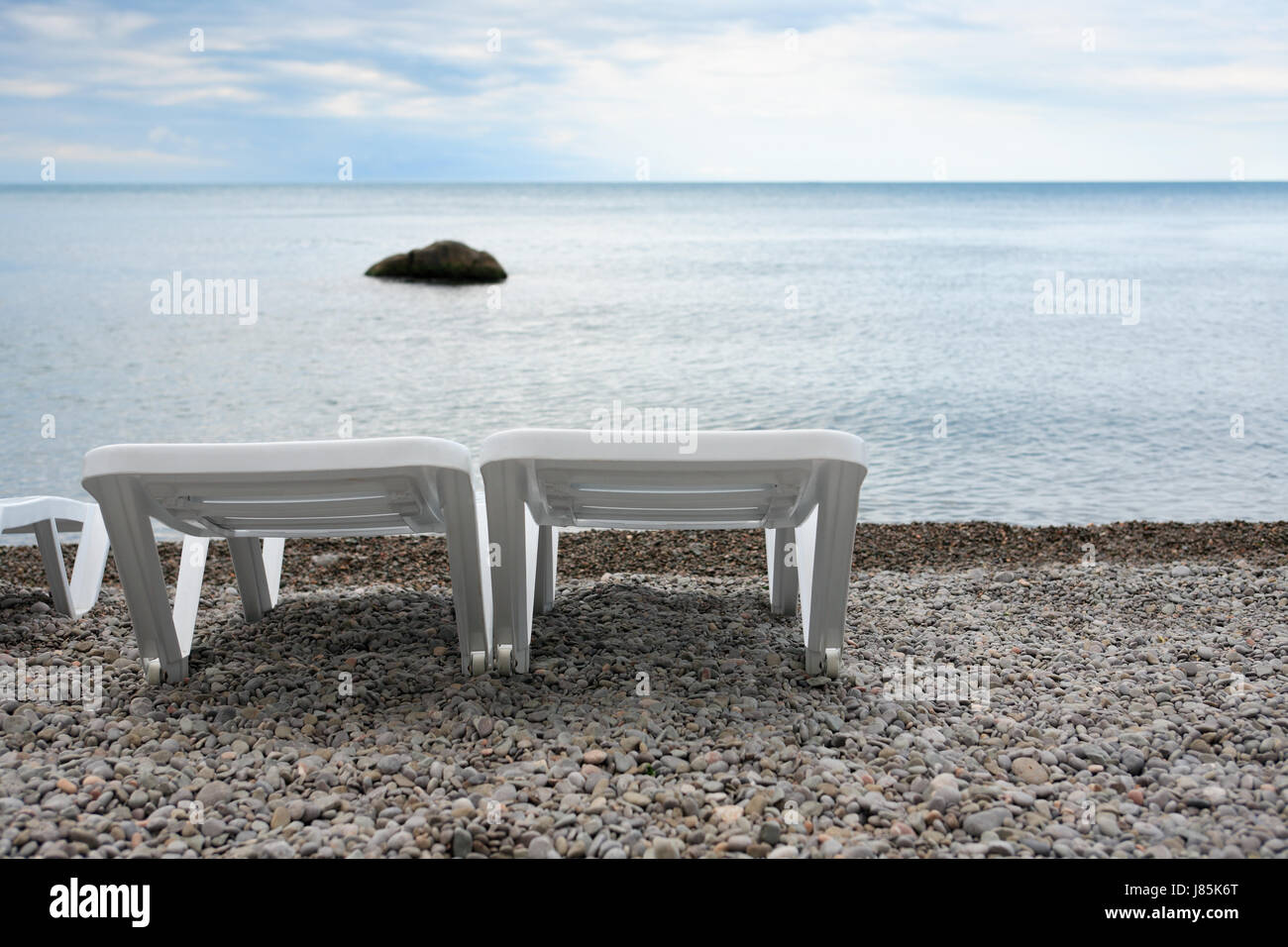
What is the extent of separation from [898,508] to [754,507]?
443cm

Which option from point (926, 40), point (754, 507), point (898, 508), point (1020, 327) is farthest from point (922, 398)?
point (926, 40)

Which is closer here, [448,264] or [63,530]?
[63,530]

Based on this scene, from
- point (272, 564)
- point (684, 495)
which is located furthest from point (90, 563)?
point (684, 495)

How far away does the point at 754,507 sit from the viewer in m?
3.09

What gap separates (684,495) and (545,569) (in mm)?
977

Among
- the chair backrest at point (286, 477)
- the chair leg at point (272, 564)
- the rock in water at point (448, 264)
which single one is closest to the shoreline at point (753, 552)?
the chair leg at point (272, 564)

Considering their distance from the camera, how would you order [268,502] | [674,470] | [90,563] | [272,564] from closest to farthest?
1. [674,470]
2. [268,502]
3. [272,564]
4. [90,563]

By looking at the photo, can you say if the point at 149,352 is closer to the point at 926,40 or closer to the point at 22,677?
the point at 22,677

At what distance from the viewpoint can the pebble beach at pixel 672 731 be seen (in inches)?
87.3

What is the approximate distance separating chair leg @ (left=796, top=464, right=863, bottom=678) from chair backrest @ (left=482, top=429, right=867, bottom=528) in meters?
0.05

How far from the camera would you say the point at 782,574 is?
3805 millimetres

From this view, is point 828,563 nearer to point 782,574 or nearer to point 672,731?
point 672,731

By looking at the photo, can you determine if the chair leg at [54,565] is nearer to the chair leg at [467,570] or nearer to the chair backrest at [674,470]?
the chair leg at [467,570]

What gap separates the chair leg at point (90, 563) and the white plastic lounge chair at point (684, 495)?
205 cm
